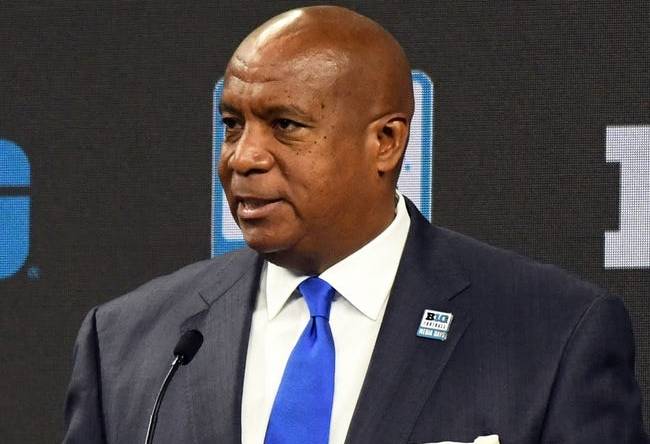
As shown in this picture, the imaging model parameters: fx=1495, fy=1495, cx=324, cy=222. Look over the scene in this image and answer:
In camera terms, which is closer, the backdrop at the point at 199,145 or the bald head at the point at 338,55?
the bald head at the point at 338,55

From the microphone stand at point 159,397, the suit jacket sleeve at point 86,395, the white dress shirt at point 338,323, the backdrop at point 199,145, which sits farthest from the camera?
the backdrop at point 199,145

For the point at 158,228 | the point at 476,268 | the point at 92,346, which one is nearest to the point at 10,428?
the point at 158,228

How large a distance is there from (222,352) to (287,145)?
1.30 ft

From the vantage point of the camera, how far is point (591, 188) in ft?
10.6

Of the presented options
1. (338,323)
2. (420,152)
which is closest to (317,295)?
(338,323)

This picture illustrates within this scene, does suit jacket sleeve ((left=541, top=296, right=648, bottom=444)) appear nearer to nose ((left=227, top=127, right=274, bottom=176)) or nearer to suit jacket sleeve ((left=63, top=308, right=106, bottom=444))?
nose ((left=227, top=127, right=274, bottom=176))

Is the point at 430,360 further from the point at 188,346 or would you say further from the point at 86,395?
the point at 86,395

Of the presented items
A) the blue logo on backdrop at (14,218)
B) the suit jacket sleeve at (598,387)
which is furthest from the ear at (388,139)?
Answer: the blue logo on backdrop at (14,218)

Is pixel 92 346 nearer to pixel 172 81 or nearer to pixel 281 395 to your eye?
pixel 281 395

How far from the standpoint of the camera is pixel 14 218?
3492mm

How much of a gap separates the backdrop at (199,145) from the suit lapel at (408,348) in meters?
0.64

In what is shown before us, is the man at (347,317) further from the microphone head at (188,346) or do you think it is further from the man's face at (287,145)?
the microphone head at (188,346)

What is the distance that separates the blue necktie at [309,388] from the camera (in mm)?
2490

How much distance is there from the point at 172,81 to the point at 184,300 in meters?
0.86
